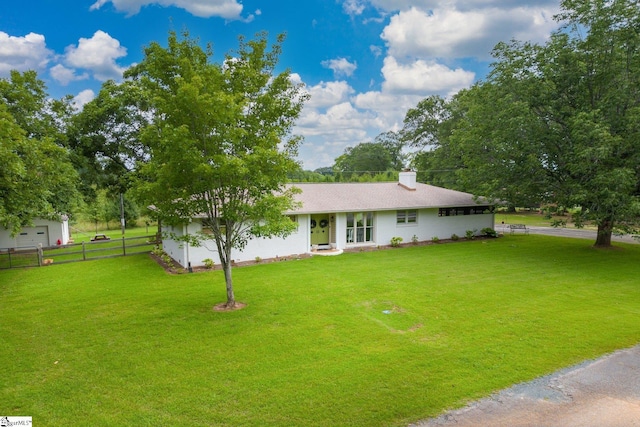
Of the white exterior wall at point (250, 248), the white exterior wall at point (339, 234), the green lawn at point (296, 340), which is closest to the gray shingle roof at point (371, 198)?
the white exterior wall at point (339, 234)

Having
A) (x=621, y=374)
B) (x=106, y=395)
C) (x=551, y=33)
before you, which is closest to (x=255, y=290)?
(x=106, y=395)

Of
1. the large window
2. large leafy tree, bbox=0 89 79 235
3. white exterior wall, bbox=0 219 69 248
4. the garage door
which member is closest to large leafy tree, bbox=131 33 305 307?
large leafy tree, bbox=0 89 79 235

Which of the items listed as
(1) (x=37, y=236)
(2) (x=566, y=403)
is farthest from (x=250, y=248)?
(1) (x=37, y=236)

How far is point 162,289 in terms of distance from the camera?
1177 centimetres

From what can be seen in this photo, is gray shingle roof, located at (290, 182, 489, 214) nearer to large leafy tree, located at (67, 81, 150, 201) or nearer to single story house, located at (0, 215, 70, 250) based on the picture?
large leafy tree, located at (67, 81, 150, 201)

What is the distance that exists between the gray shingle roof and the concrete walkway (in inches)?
480

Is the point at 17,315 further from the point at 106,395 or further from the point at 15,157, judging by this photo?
the point at 106,395

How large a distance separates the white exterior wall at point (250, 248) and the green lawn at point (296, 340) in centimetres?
153

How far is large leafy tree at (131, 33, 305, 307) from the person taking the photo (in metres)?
8.17

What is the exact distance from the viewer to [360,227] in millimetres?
19234

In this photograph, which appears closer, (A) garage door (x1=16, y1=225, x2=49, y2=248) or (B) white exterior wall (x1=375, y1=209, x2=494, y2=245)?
(B) white exterior wall (x1=375, y1=209, x2=494, y2=245)

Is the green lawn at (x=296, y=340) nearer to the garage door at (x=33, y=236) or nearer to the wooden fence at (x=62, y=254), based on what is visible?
the wooden fence at (x=62, y=254)

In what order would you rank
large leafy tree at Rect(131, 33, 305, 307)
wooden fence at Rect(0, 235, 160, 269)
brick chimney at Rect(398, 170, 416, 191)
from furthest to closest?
1. brick chimney at Rect(398, 170, 416, 191)
2. wooden fence at Rect(0, 235, 160, 269)
3. large leafy tree at Rect(131, 33, 305, 307)

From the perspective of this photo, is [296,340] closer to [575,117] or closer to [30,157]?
[30,157]
